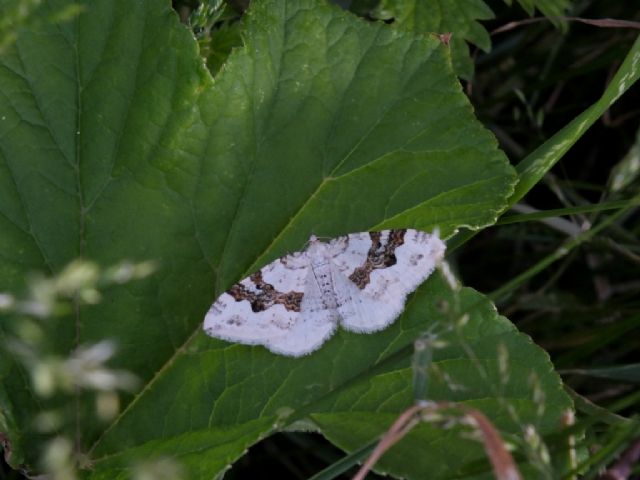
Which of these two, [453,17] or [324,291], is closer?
[324,291]

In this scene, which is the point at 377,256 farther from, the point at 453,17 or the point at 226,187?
the point at 453,17

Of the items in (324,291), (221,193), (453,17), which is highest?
(453,17)

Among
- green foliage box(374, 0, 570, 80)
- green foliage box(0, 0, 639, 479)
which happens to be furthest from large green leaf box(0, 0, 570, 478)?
green foliage box(374, 0, 570, 80)

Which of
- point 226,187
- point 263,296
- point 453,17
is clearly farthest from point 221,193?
point 453,17

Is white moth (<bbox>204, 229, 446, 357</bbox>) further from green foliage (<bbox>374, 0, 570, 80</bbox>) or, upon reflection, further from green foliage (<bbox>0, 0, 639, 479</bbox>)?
green foliage (<bbox>374, 0, 570, 80</bbox>)

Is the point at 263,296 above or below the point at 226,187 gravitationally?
below

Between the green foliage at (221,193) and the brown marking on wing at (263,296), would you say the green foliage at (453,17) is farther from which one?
the brown marking on wing at (263,296)
